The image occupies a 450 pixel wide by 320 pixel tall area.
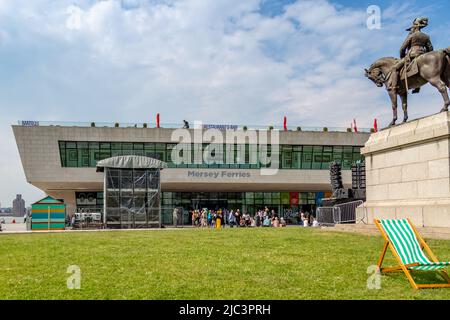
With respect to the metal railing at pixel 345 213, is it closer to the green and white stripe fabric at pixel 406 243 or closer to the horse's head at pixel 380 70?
the horse's head at pixel 380 70

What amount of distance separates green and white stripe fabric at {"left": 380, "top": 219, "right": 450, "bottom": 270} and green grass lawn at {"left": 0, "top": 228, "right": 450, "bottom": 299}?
1.22ft

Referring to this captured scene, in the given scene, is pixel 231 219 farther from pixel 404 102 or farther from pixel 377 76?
pixel 404 102

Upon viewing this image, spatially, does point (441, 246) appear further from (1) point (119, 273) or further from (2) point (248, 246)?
(1) point (119, 273)

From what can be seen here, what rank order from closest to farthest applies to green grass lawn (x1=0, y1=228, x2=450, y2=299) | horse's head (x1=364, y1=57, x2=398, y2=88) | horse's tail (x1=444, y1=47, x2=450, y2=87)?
green grass lawn (x1=0, y1=228, x2=450, y2=299), horse's tail (x1=444, y1=47, x2=450, y2=87), horse's head (x1=364, y1=57, x2=398, y2=88)

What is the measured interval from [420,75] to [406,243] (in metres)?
10.5

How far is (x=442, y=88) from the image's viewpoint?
52.6 ft

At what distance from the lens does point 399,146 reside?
17.4 meters

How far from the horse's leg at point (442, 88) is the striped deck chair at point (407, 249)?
830cm

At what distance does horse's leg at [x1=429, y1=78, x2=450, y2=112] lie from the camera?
1585 centimetres

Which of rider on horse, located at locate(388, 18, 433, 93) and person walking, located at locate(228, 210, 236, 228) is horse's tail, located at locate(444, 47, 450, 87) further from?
person walking, located at locate(228, 210, 236, 228)

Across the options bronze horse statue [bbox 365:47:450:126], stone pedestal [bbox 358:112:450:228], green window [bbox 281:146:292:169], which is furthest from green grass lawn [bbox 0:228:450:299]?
green window [bbox 281:146:292:169]

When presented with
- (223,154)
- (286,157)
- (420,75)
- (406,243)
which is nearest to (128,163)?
(223,154)
